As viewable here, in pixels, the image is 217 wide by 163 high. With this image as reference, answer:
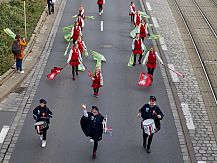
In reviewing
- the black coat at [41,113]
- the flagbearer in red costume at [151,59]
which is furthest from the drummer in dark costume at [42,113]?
the flagbearer in red costume at [151,59]

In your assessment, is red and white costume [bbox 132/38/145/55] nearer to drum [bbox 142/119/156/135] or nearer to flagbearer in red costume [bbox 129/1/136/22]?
flagbearer in red costume [bbox 129/1/136/22]

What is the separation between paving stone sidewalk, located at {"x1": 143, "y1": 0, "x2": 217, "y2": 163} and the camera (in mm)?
14609

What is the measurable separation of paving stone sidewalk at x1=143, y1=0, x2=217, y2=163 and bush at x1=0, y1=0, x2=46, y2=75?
7.09 meters

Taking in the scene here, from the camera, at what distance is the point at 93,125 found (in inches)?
506

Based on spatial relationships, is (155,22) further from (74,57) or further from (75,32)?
(74,57)

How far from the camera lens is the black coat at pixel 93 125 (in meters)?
12.7

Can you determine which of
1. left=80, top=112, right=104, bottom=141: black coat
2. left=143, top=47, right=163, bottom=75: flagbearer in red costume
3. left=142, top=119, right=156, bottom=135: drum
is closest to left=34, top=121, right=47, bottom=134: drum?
left=80, top=112, right=104, bottom=141: black coat

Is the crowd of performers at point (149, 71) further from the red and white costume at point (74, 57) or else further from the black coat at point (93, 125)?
the red and white costume at point (74, 57)

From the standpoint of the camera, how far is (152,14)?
95.1ft

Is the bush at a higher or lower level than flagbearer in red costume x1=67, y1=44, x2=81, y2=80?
lower

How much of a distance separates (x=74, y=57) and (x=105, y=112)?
302cm

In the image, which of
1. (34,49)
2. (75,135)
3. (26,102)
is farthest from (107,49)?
(75,135)

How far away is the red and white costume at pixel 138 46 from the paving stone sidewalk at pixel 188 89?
75.1 inches

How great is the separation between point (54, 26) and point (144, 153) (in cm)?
1354
